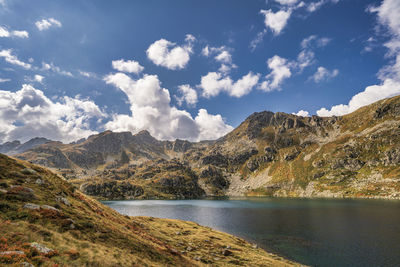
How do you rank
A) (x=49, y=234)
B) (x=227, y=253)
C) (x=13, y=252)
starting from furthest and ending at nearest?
1. (x=227, y=253)
2. (x=49, y=234)
3. (x=13, y=252)

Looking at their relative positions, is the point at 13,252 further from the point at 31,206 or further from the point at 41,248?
the point at 31,206

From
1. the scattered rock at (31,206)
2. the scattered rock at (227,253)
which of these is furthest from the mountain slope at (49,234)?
the scattered rock at (227,253)

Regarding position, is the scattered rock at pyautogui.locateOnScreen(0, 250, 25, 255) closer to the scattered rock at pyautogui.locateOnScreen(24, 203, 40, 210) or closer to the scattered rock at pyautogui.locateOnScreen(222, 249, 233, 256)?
the scattered rock at pyautogui.locateOnScreen(24, 203, 40, 210)

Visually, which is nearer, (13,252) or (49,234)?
(13,252)

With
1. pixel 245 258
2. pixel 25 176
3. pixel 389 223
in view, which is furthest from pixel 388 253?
pixel 25 176

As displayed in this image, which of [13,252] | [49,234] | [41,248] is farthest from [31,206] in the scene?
[13,252]

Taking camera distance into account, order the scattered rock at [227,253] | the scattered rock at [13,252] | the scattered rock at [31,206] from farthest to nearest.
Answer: the scattered rock at [227,253] → the scattered rock at [31,206] → the scattered rock at [13,252]

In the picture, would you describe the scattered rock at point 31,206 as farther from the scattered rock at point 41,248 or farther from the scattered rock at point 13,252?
the scattered rock at point 13,252

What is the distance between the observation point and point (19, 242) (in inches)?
659

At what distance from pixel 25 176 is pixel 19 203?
1064 centimetres

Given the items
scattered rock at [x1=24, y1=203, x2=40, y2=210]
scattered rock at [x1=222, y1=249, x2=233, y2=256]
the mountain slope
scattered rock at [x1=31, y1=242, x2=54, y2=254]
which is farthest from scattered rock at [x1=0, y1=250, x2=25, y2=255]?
scattered rock at [x1=222, y1=249, x2=233, y2=256]

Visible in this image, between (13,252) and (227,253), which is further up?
(13,252)

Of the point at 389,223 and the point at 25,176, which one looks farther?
the point at 389,223

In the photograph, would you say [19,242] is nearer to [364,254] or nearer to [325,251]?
[325,251]
